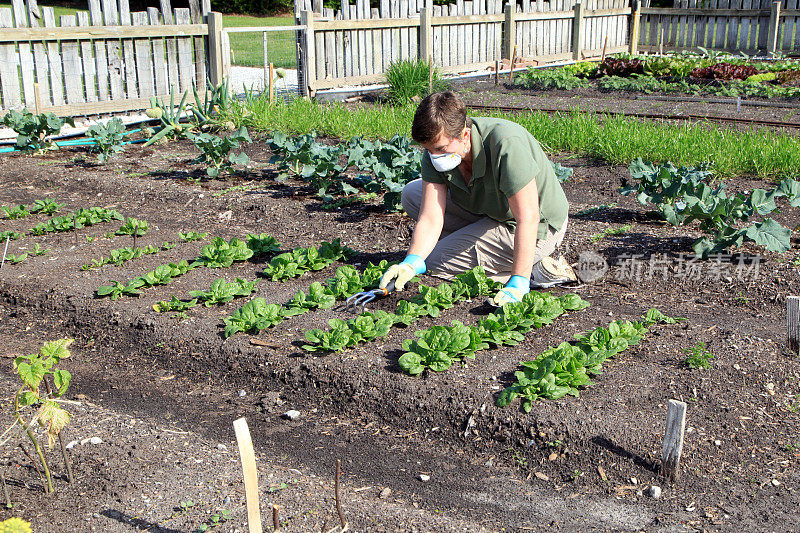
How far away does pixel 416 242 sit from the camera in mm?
3811

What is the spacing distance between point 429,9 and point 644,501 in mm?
10250

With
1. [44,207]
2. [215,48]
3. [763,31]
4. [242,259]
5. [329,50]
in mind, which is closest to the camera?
[242,259]

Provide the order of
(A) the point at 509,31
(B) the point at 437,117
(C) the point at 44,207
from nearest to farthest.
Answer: (B) the point at 437,117 → (C) the point at 44,207 → (A) the point at 509,31

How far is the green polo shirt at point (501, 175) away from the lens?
3438 mm

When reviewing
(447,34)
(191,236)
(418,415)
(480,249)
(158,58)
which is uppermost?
(447,34)

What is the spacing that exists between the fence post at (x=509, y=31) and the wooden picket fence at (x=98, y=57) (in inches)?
235

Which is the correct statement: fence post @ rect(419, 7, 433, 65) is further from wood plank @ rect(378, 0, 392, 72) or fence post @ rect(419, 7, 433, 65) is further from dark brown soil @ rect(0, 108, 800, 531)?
dark brown soil @ rect(0, 108, 800, 531)

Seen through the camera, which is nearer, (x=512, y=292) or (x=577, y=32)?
(x=512, y=292)

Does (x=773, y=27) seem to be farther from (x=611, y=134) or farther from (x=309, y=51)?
(x=611, y=134)

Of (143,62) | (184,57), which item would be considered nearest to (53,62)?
(143,62)

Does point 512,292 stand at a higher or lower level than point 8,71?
lower

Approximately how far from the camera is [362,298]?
3.64 metres

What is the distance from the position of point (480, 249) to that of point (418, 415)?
1.29 metres

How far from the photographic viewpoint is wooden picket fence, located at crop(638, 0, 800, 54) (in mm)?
15906
